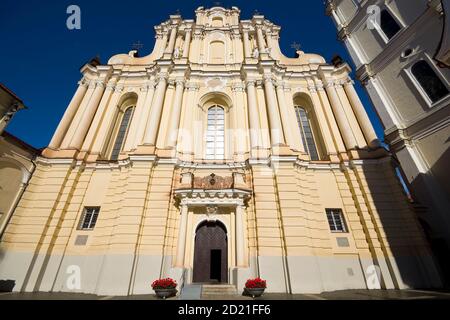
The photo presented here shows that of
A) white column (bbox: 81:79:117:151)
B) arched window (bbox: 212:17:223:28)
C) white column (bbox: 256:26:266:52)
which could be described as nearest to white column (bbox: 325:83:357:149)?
white column (bbox: 256:26:266:52)

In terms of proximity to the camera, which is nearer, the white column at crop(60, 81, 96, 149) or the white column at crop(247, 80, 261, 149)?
the white column at crop(247, 80, 261, 149)

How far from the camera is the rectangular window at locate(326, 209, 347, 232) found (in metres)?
11.9

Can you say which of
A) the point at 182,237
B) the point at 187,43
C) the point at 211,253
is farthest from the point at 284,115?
the point at 187,43

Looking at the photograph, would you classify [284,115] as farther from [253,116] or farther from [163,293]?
[163,293]

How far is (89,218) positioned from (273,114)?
13734mm

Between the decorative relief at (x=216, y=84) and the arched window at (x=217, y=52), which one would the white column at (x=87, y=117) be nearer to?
the decorative relief at (x=216, y=84)

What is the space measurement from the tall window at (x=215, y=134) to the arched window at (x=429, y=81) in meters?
13.2

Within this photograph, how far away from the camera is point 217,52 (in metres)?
19.6

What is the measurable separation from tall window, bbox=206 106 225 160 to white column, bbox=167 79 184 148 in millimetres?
2516

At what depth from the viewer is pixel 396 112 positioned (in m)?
13.8

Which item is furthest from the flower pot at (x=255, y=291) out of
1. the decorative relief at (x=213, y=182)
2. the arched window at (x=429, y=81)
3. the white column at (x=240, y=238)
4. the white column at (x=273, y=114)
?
the arched window at (x=429, y=81)

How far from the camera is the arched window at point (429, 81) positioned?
1150cm

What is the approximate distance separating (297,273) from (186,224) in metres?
6.21

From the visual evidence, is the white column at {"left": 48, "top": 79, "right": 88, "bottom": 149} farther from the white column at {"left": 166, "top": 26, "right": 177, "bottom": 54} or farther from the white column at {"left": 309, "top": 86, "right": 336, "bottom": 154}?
the white column at {"left": 309, "top": 86, "right": 336, "bottom": 154}
